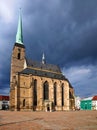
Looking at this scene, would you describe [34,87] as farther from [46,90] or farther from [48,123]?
[48,123]

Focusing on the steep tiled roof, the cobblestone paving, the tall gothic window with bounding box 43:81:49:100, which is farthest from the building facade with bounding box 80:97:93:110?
the cobblestone paving

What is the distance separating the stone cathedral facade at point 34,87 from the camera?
52.4m

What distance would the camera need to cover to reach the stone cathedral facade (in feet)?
172

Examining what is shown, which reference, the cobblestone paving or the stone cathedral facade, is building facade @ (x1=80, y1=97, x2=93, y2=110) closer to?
the stone cathedral facade

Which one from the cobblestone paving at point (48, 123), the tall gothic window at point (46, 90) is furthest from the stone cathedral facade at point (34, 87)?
the cobblestone paving at point (48, 123)

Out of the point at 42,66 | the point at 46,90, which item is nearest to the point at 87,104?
the point at 42,66

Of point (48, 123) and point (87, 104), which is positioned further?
point (87, 104)

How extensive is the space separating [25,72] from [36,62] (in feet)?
42.7

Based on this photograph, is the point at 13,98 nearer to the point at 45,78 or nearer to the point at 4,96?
the point at 45,78

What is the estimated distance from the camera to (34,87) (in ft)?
181

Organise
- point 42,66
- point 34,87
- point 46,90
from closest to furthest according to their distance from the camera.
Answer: point 34,87
point 46,90
point 42,66

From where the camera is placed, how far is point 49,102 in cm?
5634

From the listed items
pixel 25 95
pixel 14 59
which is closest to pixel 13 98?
pixel 25 95

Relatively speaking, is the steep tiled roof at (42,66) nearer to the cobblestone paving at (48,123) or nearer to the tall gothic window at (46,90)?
the tall gothic window at (46,90)
